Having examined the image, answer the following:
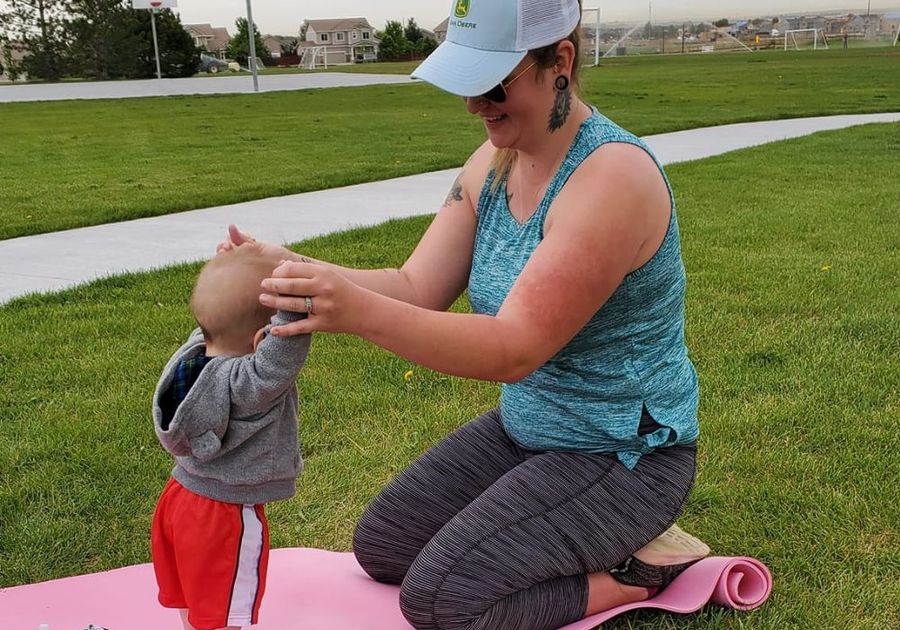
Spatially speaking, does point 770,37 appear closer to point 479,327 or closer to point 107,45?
point 107,45

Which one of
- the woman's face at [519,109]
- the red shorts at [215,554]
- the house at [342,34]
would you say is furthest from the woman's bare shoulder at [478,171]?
the house at [342,34]

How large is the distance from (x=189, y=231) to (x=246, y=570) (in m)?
4.79

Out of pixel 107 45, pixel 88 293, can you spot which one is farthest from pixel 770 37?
pixel 88 293

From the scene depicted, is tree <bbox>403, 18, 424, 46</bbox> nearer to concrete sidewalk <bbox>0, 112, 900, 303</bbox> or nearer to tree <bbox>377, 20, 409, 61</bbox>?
tree <bbox>377, 20, 409, 61</bbox>

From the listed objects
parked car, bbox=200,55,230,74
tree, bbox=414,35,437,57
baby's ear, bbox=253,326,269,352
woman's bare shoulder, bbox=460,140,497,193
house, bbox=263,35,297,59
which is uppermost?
house, bbox=263,35,297,59

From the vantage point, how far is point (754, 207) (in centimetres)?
691

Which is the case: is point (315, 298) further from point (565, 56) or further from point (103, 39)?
point (103, 39)

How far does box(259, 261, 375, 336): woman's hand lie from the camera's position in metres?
1.47

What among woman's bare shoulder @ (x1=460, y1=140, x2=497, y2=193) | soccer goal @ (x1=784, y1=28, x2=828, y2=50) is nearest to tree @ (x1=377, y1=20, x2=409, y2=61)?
soccer goal @ (x1=784, y1=28, x2=828, y2=50)

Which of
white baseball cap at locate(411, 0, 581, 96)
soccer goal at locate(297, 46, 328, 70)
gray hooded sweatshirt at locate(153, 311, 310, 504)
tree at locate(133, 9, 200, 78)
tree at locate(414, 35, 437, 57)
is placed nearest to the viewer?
gray hooded sweatshirt at locate(153, 311, 310, 504)

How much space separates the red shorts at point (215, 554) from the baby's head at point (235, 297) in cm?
33

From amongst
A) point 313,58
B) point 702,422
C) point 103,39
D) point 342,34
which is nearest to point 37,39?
point 103,39

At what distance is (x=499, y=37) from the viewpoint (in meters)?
1.80

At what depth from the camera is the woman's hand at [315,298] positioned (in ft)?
4.83
